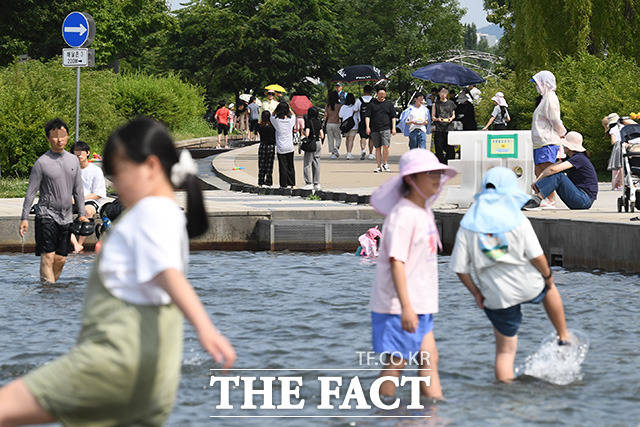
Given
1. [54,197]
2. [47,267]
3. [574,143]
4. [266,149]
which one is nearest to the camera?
[54,197]

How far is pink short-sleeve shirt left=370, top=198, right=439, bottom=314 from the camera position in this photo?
6.73 metres

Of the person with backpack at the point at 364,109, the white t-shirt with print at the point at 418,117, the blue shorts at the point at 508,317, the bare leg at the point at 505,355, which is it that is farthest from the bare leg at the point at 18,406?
the person with backpack at the point at 364,109

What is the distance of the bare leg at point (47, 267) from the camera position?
12453mm

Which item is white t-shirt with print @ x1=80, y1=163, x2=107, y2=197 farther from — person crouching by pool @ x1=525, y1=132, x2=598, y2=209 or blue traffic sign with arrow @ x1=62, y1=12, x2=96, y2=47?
person crouching by pool @ x1=525, y1=132, x2=598, y2=209

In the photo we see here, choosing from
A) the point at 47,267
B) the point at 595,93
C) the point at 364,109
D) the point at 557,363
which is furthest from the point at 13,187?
the point at 557,363

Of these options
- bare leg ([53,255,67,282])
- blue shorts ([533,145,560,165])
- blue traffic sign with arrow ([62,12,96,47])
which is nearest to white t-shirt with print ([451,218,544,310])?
bare leg ([53,255,67,282])

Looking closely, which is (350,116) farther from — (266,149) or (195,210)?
(195,210)

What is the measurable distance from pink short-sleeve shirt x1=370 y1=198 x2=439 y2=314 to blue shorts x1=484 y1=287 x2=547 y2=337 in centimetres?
87

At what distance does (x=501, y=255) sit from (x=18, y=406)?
12.7 ft

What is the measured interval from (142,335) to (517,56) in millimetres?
29937

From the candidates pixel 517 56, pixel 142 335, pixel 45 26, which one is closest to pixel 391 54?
pixel 45 26

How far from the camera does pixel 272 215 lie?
693 inches

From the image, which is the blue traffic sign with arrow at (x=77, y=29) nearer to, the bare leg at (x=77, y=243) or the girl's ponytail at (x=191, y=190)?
the bare leg at (x=77, y=243)

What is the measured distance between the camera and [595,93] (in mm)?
27062
